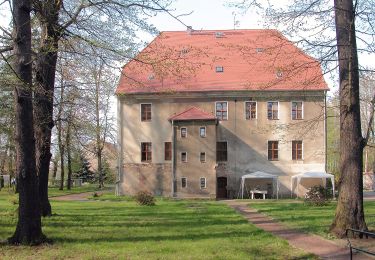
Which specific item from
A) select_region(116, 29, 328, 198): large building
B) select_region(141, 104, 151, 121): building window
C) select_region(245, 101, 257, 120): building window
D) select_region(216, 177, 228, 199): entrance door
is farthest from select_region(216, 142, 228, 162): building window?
select_region(141, 104, 151, 121): building window

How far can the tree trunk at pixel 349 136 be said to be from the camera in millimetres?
A: 13328

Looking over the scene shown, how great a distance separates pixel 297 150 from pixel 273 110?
404 cm

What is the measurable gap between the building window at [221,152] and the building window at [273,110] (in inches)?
182

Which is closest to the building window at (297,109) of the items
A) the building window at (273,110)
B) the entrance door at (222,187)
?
the building window at (273,110)

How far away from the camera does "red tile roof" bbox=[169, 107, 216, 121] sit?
126ft

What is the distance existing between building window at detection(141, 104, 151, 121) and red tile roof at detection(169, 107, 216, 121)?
244 centimetres

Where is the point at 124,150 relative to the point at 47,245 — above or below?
above

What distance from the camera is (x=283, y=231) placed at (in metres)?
15.1

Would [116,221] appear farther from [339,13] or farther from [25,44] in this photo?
[339,13]

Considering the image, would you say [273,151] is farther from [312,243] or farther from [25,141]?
[25,141]

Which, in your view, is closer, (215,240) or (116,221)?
(215,240)

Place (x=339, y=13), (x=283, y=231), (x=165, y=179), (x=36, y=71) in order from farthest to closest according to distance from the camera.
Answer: (x=165, y=179) < (x=36, y=71) < (x=283, y=231) < (x=339, y=13)

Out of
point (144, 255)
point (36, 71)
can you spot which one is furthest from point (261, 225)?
point (36, 71)

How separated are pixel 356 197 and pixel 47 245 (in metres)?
8.60
